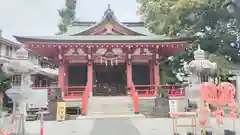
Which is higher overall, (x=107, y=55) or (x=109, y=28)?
(x=109, y=28)

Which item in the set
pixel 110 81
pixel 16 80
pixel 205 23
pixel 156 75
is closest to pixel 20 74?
pixel 16 80

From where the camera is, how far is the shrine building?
1498 cm

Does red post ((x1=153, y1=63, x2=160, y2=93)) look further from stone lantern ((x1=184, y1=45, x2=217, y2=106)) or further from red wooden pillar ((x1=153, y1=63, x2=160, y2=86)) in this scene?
stone lantern ((x1=184, y1=45, x2=217, y2=106))

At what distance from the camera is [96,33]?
17.6 meters

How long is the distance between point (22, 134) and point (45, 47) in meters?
8.52

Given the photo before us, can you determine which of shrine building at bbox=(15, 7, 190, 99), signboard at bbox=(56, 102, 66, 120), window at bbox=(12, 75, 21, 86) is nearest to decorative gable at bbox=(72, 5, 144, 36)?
shrine building at bbox=(15, 7, 190, 99)

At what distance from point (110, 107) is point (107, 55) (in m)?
4.37

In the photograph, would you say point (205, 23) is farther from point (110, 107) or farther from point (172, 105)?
point (110, 107)

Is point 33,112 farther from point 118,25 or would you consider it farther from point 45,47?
point 118,25

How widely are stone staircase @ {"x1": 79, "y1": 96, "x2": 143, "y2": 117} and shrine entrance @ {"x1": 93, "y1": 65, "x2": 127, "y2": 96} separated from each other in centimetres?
429

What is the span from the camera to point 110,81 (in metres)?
19.4

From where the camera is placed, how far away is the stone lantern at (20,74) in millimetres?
7672

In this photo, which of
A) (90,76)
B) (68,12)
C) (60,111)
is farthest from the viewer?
(68,12)

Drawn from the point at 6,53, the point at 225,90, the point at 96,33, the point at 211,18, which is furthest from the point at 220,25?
the point at 6,53
